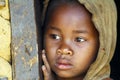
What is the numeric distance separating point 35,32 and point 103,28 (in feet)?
1.12

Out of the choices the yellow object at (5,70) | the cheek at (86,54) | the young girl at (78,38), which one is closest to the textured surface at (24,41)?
the yellow object at (5,70)

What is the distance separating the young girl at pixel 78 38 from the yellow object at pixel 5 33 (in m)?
0.22

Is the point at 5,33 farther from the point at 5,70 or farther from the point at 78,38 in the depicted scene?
the point at 78,38

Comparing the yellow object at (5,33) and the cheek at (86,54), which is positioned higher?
the yellow object at (5,33)

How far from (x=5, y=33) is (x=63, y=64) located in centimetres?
33

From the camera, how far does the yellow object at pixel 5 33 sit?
129 cm

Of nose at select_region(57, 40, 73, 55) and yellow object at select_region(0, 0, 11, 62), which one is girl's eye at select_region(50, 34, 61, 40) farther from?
yellow object at select_region(0, 0, 11, 62)

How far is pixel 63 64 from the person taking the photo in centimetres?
152

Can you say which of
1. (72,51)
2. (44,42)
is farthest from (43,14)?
(72,51)

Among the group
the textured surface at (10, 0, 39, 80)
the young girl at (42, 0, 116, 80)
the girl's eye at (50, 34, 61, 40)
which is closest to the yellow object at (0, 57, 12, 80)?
the textured surface at (10, 0, 39, 80)

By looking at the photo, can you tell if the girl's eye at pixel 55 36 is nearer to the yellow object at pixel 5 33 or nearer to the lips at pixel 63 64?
the lips at pixel 63 64

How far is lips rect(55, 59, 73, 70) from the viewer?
1509mm

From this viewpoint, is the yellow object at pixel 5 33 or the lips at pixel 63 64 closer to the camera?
the yellow object at pixel 5 33

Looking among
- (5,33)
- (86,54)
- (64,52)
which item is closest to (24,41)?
(5,33)
